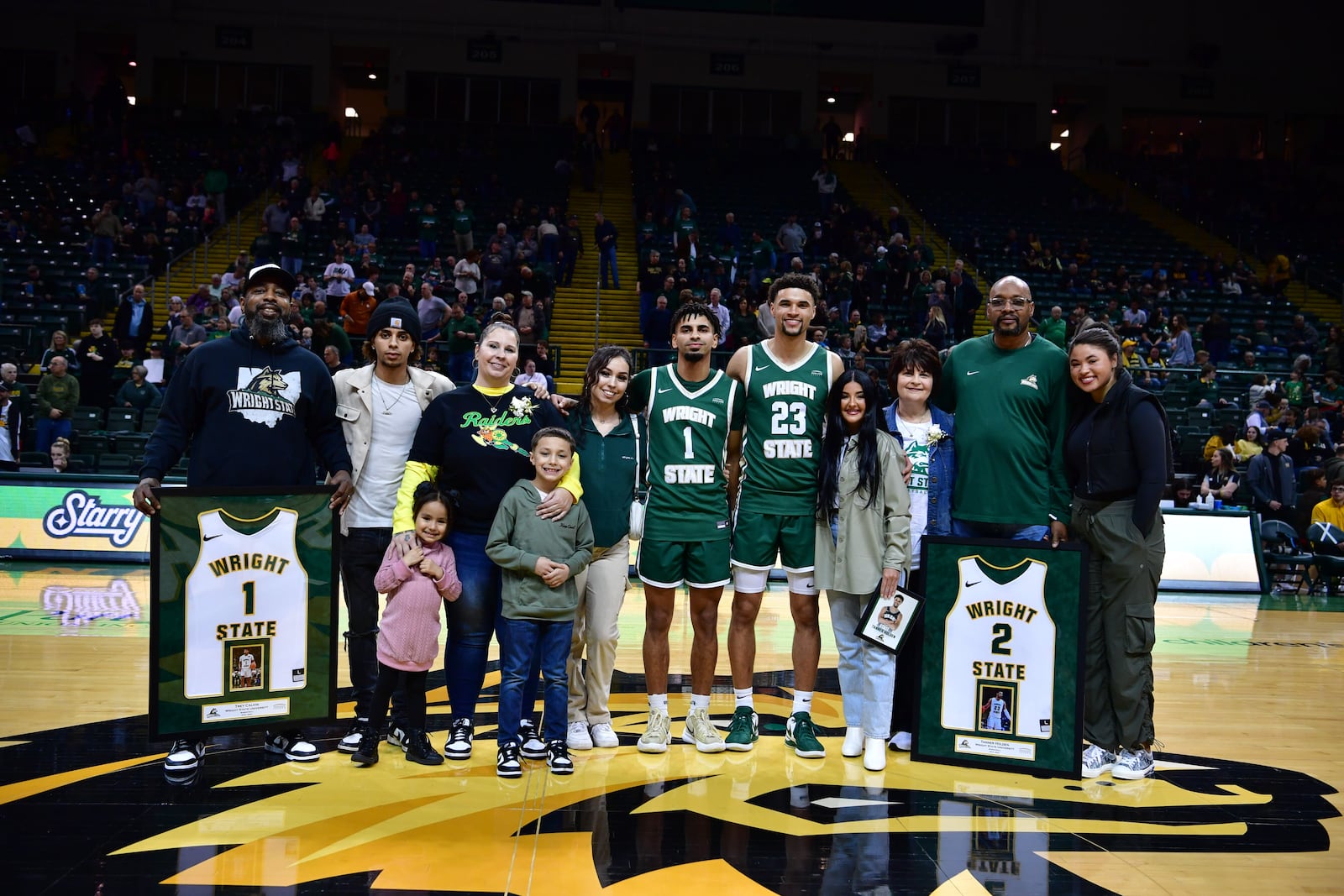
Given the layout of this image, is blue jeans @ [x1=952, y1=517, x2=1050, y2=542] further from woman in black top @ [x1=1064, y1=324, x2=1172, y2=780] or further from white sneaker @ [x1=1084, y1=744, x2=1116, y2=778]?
white sneaker @ [x1=1084, y1=744, x2=1116, y2=778]

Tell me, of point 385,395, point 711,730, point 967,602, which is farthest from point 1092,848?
point 385,395

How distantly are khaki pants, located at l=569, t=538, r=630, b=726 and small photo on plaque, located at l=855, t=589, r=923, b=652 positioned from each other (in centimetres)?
113

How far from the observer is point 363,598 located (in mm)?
4852

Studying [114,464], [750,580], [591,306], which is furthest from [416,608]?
[591,306]

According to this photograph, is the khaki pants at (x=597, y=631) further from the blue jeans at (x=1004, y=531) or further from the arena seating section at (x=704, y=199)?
the arena seating section at (x=704, y=199)

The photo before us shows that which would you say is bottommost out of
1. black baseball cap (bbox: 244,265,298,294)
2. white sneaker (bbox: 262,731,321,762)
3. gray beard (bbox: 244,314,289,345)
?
white sneaker (bbox: 262,731,321,762)

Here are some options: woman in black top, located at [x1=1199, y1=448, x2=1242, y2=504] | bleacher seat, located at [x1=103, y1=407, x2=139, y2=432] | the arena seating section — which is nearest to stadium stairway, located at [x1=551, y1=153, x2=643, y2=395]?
the arena seating section

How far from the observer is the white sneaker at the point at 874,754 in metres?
4.69

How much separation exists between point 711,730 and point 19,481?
343 inches

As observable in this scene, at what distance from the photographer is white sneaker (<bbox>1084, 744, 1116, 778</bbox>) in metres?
4.75

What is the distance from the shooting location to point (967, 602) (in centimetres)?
474

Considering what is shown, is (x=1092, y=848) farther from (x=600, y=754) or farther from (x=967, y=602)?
(x=600, y=754)

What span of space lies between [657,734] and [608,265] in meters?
15.4

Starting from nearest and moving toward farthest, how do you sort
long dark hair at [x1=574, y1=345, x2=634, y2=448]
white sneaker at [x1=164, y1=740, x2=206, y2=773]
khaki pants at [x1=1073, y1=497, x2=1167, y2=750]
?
white sneaker at [x1=164, y1=740, x2=206, y2=773]
khaki pants at [x1=1073, y1=497, x2=1167, y2=750]
long dark hair at [x1=574, y1=345, x2=634, y2=448]
